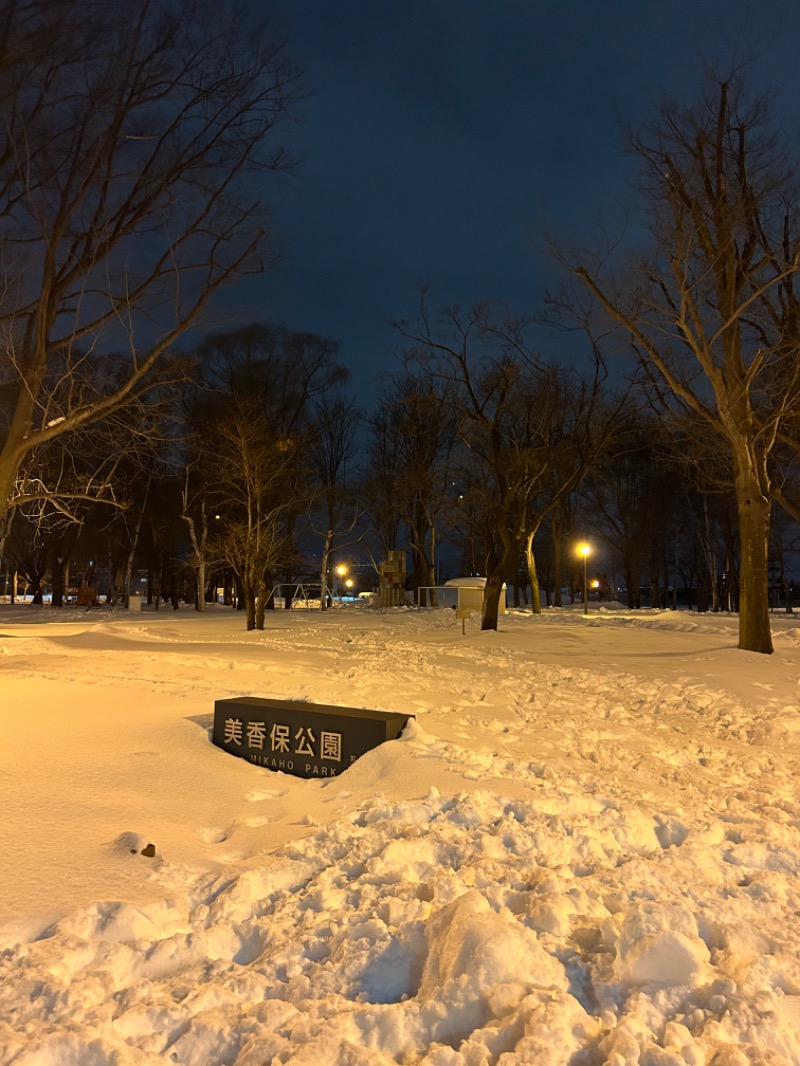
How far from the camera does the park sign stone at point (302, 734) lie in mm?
5711

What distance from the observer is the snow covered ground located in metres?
2.39

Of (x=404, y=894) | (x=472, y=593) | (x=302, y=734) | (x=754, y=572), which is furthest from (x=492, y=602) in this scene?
(x=404, y=894)

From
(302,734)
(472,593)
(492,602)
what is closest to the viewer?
(302,734)

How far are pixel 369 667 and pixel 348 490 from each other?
29.5 metres

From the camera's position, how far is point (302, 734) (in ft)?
19.1

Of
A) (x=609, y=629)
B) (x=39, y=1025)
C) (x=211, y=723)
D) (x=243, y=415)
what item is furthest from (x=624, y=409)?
(x=39, y=1025)

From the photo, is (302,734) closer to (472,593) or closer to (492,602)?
(492,602)

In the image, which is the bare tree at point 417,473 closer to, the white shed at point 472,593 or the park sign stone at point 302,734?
the white shed at point 472,593

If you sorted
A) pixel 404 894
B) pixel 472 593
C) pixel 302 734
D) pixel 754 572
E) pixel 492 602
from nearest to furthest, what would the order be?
pixel 404 894
pixel 302 734
pixel 754 572
pixel 492 602
pixel 472 593

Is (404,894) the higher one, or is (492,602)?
(492,602)

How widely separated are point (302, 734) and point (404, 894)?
8.38ft

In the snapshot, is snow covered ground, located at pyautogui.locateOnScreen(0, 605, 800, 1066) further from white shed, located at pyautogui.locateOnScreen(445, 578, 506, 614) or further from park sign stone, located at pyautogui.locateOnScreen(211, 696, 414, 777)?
white shed, located at pyautogui.locateOnScreen(445, 578, 506, 614)

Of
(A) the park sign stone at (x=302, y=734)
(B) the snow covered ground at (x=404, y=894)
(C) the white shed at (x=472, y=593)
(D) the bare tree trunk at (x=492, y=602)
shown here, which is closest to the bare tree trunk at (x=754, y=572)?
(D) the bare tree trunk at (x=492, y=602)

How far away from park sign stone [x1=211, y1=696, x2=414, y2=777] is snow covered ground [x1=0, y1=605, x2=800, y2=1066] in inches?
7.1
